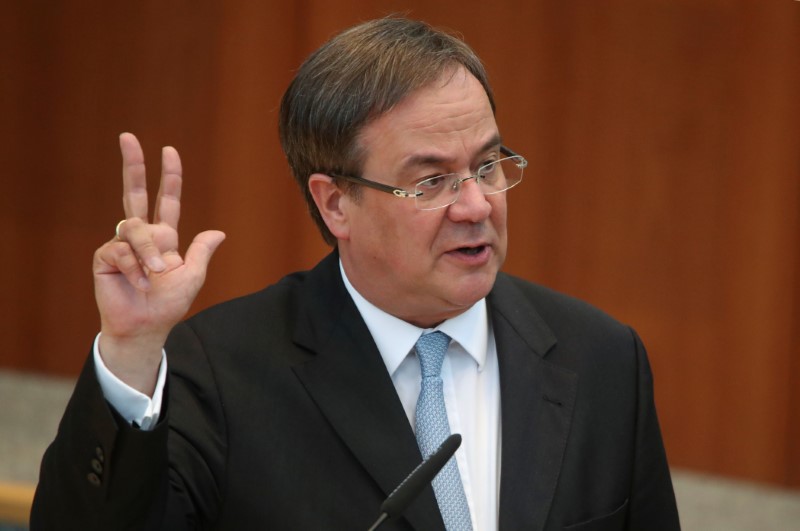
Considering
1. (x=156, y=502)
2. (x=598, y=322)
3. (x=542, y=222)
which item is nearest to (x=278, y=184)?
(x=542, y=222)

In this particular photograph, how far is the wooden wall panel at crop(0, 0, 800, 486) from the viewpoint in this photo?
393cm

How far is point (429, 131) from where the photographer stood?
2.01 meters

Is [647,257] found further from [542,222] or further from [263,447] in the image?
[263,447]

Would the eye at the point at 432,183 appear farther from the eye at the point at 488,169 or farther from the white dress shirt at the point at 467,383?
the white dress shirt at the point at 467,383

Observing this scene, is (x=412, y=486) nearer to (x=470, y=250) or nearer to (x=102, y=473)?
(x=102, y=473)

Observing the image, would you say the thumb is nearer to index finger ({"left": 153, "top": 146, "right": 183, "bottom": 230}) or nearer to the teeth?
index finger ({"left": 153, "top": 146, "right": 183, "bottom": 230})

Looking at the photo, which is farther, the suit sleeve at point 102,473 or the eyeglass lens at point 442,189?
the eyeglass lens at point 442,189

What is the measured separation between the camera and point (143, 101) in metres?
4.64

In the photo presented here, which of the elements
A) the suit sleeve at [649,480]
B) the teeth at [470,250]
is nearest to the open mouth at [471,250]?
the teeth at [470,250]

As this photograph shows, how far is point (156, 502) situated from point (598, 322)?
91 cm

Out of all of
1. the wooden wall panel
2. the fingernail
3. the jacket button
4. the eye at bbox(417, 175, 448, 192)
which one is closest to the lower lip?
the eye at bbox(417, 175, 448, 192)

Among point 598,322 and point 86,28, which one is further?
point 86,28

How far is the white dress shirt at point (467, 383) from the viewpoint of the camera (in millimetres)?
2027

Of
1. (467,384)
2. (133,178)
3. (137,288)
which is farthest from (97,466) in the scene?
(467,384)
